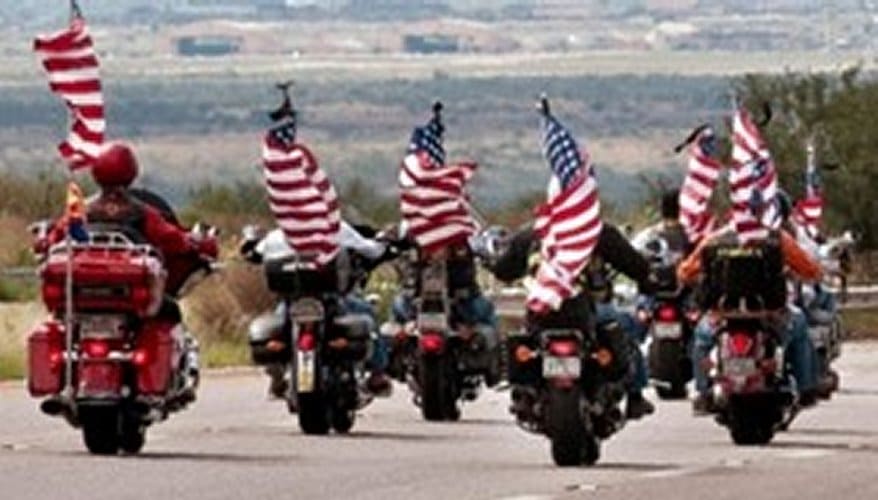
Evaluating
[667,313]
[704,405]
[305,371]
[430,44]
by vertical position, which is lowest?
[430,44]

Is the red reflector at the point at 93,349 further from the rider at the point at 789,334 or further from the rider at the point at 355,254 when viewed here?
the rider at the point at 789,334

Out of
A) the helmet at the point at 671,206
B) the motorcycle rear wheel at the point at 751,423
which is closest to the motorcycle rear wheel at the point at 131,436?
the motorcycle rear wheel at the point at 751,423

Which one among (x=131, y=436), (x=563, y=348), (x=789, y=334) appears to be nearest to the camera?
(x=563, y=348)

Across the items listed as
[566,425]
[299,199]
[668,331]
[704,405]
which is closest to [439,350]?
[299,199]

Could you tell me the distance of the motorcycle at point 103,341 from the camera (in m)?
26.6

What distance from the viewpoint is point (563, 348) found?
26375 millimetres

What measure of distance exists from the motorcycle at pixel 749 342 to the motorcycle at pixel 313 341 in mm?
2445

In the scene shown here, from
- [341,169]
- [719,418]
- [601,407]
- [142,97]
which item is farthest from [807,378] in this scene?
[142,97]

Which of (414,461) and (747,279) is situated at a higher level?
(747,279)

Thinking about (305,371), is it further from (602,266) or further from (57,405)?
(602,266)

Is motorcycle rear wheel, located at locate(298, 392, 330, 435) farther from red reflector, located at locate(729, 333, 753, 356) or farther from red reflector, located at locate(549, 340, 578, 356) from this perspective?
red reflector, located at locate(549, 340, 578, 356)

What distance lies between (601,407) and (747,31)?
170 m

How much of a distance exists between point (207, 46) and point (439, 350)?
145 meters

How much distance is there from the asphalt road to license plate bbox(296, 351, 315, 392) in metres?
0.38
